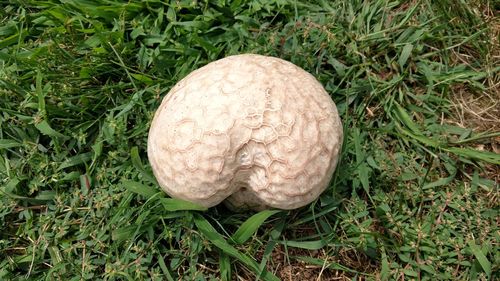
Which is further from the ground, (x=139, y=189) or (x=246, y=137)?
(x=246, y=137)

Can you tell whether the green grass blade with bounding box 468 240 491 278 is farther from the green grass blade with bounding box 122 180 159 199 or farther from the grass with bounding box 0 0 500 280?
the green grass blade with bounding box 122 180 159 199

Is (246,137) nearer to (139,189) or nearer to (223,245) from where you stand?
(223,245)

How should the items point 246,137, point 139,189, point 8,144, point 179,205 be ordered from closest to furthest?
1. point 246,137
2. point 179,205
3. point 139,189
4. point 8,144

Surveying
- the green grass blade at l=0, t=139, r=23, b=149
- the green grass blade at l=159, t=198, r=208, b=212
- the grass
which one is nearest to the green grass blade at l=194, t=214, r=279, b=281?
the grass

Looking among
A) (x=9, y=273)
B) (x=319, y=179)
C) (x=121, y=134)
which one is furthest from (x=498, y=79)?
(x=9, y=273)

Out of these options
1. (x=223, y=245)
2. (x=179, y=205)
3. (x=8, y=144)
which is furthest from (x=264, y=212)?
(x=8, y=144)
